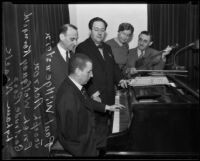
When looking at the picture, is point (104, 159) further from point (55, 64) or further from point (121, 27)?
point (121, 27)

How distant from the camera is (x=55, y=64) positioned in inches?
119

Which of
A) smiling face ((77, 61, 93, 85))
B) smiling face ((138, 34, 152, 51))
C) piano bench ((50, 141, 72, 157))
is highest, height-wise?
smiling face ((138, 34, 152, 51))

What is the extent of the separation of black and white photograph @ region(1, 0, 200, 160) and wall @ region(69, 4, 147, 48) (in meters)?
0.02

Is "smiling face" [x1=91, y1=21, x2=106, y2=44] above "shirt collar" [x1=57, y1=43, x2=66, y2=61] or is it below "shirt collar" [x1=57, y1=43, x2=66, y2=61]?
above

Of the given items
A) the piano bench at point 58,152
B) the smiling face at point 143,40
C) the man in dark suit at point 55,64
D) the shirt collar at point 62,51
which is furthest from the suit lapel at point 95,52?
the piano bench at point 58,152

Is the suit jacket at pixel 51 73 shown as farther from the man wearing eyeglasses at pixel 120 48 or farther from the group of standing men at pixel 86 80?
the man wearing eyeglasses at pixel 120 48

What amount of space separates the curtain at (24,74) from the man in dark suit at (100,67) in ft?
1.71

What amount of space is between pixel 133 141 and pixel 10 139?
1.84 m

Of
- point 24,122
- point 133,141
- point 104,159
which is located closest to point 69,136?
point 104,159

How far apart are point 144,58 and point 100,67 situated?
618mm

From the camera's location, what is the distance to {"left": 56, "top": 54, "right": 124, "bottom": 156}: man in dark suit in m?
2.16

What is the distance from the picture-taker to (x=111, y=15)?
14.8 feet

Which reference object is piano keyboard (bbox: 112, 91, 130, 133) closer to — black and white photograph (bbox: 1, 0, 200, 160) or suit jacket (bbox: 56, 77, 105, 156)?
black and white photograph (bbox: 1, 0, 200, 160)

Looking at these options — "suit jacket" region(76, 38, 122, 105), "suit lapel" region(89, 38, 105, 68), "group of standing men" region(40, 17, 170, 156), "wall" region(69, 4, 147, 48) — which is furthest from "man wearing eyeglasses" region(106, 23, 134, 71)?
"suit lapel" region(89, 38, 105, 68)
